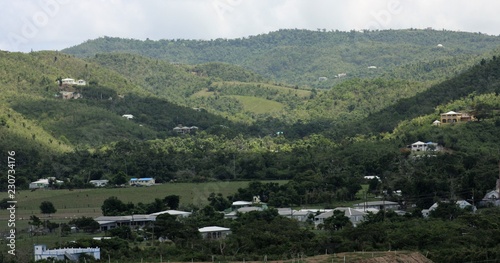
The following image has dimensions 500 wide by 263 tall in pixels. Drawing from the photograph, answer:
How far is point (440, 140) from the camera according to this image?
304 ft

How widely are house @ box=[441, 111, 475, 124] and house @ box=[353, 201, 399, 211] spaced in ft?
91.5

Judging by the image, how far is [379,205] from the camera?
7094 centimetres

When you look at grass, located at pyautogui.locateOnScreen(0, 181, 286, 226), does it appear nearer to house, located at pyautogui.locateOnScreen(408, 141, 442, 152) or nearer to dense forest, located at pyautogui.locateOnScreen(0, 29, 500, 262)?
dense forest, located at pyautogui.locateOnScreen(0, 29, 500, 262)

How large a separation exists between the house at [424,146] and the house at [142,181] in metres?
21.7

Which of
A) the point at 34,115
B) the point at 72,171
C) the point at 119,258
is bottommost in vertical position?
the point at 119,258

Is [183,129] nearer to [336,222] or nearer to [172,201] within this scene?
[172,201]

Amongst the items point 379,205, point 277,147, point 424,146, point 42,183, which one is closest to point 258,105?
point 277,147

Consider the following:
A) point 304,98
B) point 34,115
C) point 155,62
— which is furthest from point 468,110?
point 155,62

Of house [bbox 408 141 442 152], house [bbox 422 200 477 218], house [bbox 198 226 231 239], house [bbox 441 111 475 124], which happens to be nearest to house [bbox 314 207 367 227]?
house [bbox 422 200 477 218]

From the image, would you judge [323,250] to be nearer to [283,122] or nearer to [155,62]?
[283,122]

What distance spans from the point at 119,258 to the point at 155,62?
478 ft

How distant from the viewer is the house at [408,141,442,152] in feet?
297

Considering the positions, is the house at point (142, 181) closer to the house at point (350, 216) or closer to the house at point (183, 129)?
the house at point (350, 216)

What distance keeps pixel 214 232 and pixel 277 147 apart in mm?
52496
